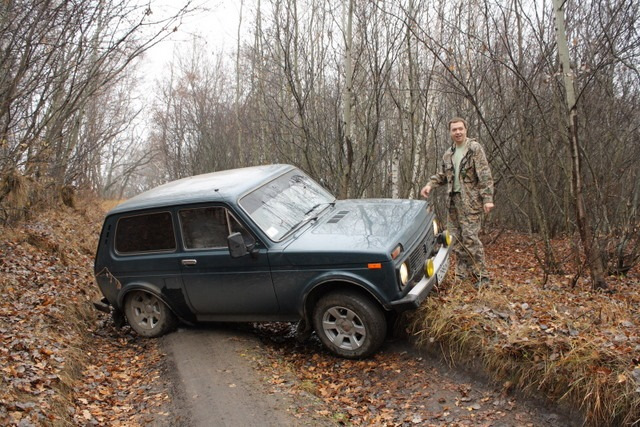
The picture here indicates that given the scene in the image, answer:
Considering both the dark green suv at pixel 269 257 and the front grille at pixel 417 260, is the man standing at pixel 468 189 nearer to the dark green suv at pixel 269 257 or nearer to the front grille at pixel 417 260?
the dark green suv at pixel 269 257

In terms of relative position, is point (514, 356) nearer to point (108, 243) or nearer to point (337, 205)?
point (337, 205)

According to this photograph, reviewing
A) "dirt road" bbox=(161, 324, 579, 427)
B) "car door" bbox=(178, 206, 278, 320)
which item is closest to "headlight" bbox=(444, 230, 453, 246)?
"dirt road" bbox=(161, 324, 579, 427)

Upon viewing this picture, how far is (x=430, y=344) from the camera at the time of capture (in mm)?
5062

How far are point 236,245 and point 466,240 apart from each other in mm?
2830

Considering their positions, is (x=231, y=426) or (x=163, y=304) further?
(x=163, y=304)

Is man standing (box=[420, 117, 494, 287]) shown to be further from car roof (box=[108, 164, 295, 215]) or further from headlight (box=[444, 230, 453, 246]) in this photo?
car roof (box=[108, 164, 295, 215])

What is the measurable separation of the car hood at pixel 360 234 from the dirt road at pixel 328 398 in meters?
1.20

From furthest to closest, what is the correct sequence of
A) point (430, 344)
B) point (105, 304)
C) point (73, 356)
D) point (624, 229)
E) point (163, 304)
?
1. point (624, 229)
2. point (105, 304)
3. point (163, 304)
4. point (73, 356)
5. point (430, 344)

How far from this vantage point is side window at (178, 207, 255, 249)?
213 inches

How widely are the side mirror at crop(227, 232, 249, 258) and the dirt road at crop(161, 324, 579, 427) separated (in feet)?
3.83

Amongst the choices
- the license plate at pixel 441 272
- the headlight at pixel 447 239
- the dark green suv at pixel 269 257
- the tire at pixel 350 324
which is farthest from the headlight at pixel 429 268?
the headlight at pixel 447 239

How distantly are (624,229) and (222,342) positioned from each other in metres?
6.40

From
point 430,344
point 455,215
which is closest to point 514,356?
point 430,344

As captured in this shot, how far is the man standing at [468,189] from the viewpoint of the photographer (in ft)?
19.3
